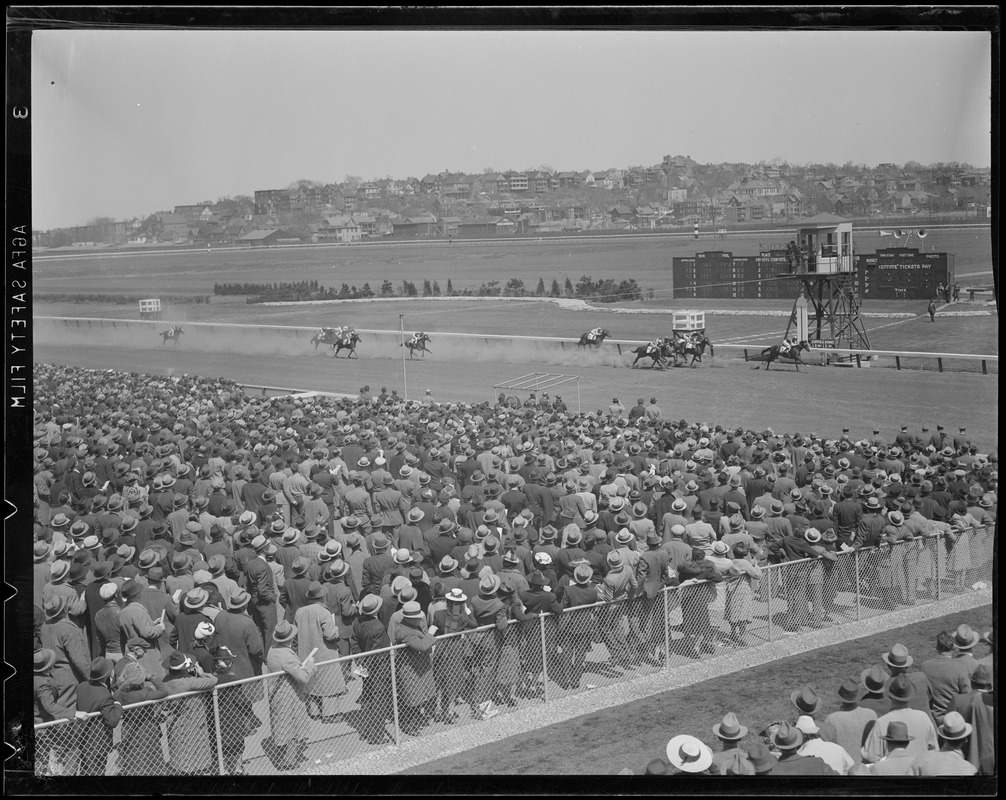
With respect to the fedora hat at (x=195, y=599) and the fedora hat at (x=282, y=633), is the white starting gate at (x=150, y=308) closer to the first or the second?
the fedora hat at (x=195, y=599)

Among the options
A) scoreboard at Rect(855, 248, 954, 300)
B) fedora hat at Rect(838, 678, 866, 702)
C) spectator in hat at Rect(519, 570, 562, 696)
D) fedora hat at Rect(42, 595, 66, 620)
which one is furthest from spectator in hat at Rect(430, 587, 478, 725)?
scoreboard at Rect(855, 248, 954, 300)

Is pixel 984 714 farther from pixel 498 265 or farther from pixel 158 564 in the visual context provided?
pixel 498 265

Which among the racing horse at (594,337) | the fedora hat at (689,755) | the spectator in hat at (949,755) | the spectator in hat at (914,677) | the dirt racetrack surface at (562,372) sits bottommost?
the fedora hat at (689,755)

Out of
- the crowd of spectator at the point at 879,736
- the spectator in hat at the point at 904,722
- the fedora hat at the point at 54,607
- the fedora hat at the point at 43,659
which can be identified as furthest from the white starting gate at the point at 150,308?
the spectator in hat at the point at 904,722

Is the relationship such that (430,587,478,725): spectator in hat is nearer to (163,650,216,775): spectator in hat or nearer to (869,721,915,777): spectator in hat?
(163,650,216,775): spectator in hat

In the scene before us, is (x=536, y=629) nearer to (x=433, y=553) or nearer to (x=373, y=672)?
(x=373, y=672)

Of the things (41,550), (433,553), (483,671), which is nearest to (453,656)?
(483,671)

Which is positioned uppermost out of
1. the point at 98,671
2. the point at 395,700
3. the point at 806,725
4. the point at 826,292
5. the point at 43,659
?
the point at 826,292
